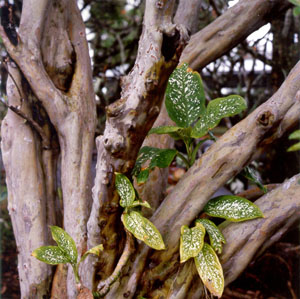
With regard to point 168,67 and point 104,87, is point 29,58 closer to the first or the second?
point 168,67

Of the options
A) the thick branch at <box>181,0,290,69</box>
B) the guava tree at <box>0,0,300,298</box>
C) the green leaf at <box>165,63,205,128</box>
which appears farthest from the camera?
the thick branch at <box>181,0,290,69</box>

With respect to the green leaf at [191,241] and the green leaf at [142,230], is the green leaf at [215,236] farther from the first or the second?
the green leaf at [142,230]

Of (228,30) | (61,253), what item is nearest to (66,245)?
(61,253)

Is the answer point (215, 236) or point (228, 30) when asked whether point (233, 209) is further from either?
point (228, 30)

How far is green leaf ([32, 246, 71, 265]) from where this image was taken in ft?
3.09

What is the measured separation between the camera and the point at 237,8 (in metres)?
1.35

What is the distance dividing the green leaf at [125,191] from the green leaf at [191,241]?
19cm

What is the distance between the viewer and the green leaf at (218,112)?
1024mm

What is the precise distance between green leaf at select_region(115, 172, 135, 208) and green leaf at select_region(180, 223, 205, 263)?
193mm

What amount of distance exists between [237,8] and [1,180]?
1229 mm

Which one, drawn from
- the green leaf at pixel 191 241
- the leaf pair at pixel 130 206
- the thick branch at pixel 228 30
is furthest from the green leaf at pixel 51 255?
the thick branch at pixel 228 30

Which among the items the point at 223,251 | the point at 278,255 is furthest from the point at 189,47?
the point at 278,255

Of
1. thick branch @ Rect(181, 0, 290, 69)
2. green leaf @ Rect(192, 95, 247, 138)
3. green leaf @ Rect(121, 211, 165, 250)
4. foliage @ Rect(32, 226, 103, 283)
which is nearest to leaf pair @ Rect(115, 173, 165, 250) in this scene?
green leaf @ Rect(121, 211, 165, 250)

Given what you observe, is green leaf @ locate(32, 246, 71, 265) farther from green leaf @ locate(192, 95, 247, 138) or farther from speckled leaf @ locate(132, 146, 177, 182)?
green leaf @ locate(192, 95, 247, 138)
